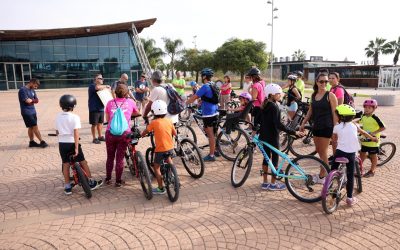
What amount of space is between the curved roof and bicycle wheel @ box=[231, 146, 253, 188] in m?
27.8

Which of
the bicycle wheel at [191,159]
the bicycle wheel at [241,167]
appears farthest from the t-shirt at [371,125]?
the bicycle wheel at [191,159]

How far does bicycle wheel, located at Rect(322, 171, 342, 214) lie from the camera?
385 cm

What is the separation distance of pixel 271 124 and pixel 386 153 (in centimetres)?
311

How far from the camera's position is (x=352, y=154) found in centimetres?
402

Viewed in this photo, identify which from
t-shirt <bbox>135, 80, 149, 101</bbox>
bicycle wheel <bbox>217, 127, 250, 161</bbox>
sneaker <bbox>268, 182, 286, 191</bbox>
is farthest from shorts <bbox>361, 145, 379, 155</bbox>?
t-shirt <bbox>135, 80, 149, 101</bbox>

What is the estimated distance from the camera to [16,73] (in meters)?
30.2

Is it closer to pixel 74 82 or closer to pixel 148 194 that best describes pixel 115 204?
pixel 148 194

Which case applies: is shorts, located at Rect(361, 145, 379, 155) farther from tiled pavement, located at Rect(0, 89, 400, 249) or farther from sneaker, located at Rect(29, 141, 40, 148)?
sneaker, located at Rect(29, 141, 40, 148)

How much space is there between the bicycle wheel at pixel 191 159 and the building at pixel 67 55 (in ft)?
89.6

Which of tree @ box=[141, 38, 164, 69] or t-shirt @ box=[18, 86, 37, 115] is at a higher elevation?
tree @ box=[141, 38, 164, 69]

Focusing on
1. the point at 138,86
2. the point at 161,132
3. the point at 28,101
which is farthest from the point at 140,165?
the point at 138,86

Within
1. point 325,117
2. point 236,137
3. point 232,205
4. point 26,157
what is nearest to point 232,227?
point 232,205

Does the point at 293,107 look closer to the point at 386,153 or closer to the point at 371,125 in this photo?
the point at 386,153

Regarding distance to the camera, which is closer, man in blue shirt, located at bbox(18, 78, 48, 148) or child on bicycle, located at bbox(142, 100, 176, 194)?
child on bicycle, located at bbox(142, 100, 176, 194)
